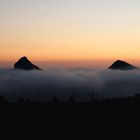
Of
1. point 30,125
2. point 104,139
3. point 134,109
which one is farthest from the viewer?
point 134,109

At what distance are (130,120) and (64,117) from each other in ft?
90.7

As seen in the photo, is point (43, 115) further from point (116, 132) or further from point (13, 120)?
point (116, 132)

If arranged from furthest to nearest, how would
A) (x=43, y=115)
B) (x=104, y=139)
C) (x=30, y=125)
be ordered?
(x=43, y=115), (x=30, y=125), (x=104, y=139)

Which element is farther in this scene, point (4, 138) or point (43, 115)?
point (43, 115)

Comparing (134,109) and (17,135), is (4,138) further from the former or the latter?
(134,109)

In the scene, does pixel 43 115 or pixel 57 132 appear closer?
pixel 57 132

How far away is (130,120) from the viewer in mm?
138500

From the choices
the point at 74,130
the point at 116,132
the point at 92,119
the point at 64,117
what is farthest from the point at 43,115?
the point at 116,132

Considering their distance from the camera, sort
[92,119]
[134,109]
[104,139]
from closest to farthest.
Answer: [104,139], [92,119], [134,109]

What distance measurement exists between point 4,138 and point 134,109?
79.0 meters

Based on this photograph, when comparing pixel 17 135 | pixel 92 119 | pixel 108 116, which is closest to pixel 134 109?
pixel 108 116

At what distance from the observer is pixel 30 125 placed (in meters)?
134

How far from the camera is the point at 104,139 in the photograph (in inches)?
4412

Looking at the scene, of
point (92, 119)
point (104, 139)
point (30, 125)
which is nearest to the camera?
point (104, 139)
